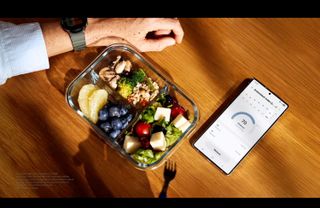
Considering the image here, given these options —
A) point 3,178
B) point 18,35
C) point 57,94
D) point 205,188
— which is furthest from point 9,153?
point 205,188

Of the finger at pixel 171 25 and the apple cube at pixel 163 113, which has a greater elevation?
the finger at pixel 171 25

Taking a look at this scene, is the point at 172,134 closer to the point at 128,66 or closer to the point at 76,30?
the point at 128,66

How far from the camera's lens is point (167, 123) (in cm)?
115

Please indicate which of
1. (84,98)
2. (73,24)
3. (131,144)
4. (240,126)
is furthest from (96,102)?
(240,126)

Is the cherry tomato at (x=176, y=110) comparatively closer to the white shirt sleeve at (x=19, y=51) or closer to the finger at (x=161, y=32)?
the finger at (x=161, y=32)

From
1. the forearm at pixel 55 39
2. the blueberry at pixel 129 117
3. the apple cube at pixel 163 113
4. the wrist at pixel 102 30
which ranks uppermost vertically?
the wrist at pixel 102 30

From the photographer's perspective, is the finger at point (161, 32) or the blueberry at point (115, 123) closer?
the blueberry at point (115, 123)

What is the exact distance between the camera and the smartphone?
1147 millimetres

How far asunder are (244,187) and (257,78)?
0.96 feet

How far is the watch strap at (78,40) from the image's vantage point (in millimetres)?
1204

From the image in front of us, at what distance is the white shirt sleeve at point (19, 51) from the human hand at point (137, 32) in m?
0.14

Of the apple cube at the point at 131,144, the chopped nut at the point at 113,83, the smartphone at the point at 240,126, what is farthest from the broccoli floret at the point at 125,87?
the smartphone at the point at 240,126

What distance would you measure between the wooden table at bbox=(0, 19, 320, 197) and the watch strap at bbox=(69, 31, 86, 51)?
0.02m
